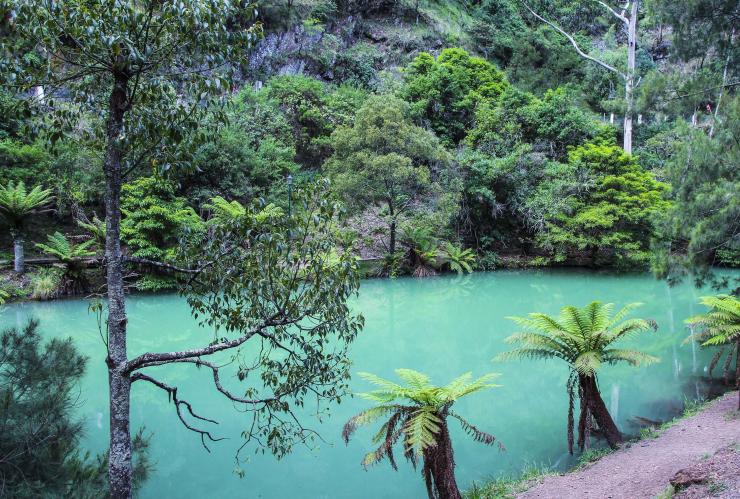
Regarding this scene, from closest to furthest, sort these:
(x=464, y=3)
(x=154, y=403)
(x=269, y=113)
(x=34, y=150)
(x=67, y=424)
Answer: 1. (x=67, y=424)
2. (x=154, y=403)
3. (x=34, y=150)
4. (x=269, y=113)
5. (x=464, y=3)

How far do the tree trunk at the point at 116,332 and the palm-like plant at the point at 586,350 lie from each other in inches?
141

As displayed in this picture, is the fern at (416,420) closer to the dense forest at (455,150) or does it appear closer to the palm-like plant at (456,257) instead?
the dense forest at (455,150)

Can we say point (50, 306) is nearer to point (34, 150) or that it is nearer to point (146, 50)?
point (34, 150)

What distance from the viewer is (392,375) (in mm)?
7113

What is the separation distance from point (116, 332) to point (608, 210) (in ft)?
52.0

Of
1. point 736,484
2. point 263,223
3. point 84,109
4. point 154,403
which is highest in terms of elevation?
point 84,109

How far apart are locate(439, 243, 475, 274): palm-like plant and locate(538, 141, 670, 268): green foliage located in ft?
8.57

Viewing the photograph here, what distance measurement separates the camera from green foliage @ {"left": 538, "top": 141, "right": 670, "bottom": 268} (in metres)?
15.8

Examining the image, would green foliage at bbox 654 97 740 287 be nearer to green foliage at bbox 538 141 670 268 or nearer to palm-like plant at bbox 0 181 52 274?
green foliage at bbox 538 141 670 268

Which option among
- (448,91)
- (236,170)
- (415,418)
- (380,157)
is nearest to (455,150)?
(448,91)

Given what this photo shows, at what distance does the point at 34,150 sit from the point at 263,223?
46.9 feet

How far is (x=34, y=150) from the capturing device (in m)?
13.9

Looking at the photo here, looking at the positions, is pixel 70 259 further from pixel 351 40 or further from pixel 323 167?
pixel 351 40

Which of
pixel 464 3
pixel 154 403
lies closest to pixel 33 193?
pixel 154 403
